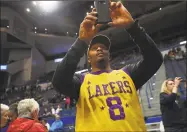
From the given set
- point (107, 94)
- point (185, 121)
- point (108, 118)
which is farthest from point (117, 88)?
point (185, 121)

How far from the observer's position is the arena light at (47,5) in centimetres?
1664

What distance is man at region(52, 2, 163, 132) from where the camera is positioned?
1.28 m

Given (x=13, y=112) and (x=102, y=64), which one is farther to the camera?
(x=13, y=112)

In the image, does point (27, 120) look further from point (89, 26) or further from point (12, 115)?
point (89, 26)

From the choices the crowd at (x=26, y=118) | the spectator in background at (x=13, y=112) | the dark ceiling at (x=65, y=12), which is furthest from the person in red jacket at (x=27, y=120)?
the dark ceiling at (x=65, y=12)

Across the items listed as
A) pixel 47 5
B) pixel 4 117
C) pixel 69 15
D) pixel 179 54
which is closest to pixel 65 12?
pixel 69 15

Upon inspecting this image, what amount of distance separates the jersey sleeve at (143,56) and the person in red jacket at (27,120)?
1.15 m

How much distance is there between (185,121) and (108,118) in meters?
1.87

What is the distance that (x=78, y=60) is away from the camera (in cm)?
136

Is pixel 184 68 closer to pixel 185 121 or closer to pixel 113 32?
pixel 185 121

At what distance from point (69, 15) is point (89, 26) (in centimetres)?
1770

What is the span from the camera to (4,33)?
58.0 ft

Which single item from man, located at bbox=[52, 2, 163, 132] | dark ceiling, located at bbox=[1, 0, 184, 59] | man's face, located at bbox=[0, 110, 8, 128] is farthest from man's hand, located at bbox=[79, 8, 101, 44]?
dark ceiling, located at bbox=[1, 0, 184, 59]

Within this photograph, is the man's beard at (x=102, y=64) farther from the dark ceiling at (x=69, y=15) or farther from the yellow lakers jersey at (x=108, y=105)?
the dark ceiling at (x=69, y=15)
